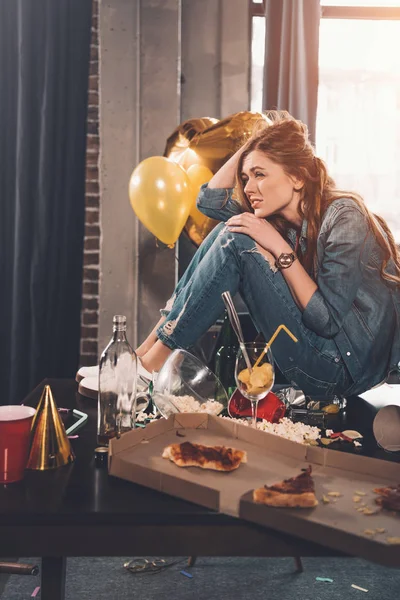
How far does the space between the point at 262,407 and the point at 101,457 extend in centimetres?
35

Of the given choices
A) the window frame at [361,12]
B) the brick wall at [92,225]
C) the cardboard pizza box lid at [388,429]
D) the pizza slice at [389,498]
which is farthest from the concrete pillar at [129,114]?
the pizza slice at [389,498]

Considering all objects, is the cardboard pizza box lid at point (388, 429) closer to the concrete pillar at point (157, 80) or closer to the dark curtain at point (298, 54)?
the concrete pillar at point (157, 80)

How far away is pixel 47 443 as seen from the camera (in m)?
1.00

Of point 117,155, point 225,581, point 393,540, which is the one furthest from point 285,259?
point 117,155

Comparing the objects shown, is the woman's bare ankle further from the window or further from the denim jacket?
the window

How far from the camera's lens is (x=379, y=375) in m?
1.77

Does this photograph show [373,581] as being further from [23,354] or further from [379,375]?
[23,354]

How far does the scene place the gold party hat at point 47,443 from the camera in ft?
3.28

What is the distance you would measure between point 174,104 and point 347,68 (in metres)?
1.00

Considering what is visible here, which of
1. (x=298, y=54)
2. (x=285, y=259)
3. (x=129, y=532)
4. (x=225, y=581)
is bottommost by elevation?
(x=225, y=581)

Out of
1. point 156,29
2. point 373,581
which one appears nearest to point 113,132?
point 156,29

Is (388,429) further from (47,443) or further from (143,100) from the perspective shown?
(143,100)

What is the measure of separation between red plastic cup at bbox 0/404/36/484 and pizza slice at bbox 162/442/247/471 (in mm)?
203

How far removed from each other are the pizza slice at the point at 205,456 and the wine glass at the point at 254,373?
0.65 feet
